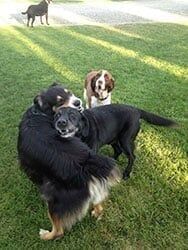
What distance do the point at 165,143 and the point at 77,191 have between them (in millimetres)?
2154

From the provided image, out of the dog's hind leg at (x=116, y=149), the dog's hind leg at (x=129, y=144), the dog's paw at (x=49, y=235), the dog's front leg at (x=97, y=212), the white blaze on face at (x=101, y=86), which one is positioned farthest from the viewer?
the white blaze on face at (x=101, y=86)

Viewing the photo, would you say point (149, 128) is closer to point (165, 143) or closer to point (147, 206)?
point (165, 143)

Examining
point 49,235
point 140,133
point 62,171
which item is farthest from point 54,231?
point 140,133

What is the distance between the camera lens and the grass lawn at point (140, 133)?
3.35m

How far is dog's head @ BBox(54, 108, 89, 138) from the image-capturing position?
10.7 feet

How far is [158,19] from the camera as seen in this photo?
13.0 m

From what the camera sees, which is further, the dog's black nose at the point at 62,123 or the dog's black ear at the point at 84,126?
the dog's black ear at the point at 84,126

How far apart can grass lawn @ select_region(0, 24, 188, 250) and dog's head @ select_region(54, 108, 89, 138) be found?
824 mm

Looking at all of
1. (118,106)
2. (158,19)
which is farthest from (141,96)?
(158,19)

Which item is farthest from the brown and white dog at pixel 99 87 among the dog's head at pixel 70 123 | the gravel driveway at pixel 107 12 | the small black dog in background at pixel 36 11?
the small black dog in background at pixel 36 11

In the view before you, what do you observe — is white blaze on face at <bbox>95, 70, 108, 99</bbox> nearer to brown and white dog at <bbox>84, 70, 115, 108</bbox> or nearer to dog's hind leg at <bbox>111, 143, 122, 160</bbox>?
brown and white dog at <bbox>84, 70, 115, 108</bbox>

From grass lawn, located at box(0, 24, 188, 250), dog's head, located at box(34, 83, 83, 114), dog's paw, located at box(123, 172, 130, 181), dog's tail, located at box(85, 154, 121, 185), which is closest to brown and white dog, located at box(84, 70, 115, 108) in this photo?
grass lawn, located at box(0, 24, 188, 250)

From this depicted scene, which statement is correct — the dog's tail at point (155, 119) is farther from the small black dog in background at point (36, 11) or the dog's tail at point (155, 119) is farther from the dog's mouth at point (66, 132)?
the small black dog in background at point (36, 11)

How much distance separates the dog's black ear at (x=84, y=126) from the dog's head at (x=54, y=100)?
0.11 m
